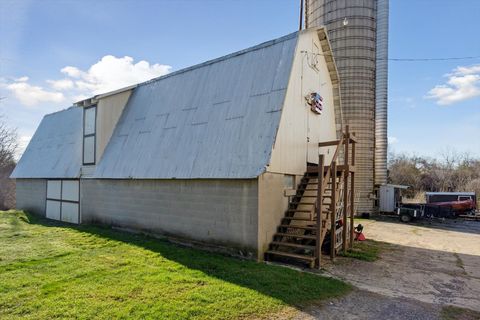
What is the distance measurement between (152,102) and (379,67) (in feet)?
47.4

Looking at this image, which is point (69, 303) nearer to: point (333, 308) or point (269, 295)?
point (269, 295)

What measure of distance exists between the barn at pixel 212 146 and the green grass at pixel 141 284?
116 centimetres

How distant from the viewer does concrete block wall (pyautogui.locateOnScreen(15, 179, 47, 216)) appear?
48.7 feet

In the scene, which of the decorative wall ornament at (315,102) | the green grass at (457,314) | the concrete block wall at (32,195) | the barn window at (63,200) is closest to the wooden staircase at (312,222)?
the decorative wall ornament at (315,102)

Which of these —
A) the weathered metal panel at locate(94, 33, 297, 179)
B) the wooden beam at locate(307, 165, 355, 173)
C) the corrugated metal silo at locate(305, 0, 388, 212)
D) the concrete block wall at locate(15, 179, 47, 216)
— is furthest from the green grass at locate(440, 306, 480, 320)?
the concrete block wall at locate(15, 179, 47, 216)

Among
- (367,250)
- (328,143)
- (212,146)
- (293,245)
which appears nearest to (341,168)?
(328,143)

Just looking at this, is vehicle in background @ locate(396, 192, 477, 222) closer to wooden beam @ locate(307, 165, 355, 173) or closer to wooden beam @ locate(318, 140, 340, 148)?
wooden beam @ locate(318, 140, 340, 148)

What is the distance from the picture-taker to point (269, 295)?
524 cm

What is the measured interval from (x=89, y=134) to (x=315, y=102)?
28.9 ft

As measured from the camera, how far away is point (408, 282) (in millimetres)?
6484

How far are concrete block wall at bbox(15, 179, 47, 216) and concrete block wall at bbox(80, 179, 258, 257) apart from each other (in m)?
4.43

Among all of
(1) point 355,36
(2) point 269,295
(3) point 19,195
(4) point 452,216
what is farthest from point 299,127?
(4) point 452,216

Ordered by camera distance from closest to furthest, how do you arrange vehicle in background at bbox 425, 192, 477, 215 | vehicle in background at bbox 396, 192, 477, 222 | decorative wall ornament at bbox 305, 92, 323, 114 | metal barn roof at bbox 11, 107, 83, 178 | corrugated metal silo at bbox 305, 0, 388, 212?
1. decorative wall ornament at bbox 305, 92, 323, 114
2. metal barn roof at bbox 11, 107, 83, 178
3. vehicle in background at bbox 396, 192, 477, 222
4. corrugated metal silo at bbox 305, 0, 388, 212
5. vehicle in background at bbox 425, 192, 477, 215

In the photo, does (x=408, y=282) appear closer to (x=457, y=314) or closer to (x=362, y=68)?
(x=457, y=314)
